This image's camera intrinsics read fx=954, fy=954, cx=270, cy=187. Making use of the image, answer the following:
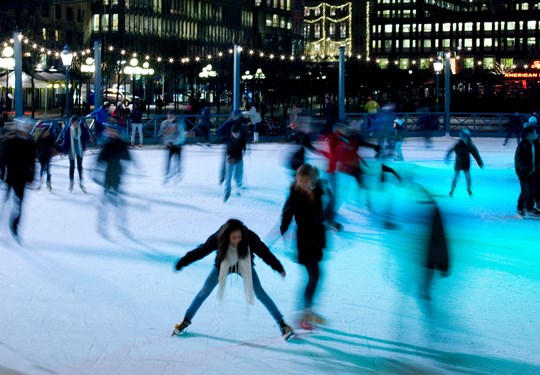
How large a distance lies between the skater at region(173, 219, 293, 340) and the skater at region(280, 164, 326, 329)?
482mm

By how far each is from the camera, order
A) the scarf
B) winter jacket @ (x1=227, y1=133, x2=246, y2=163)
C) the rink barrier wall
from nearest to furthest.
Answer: winter jacket @ (x1=227, y1=133, x2=246, y2=163), the scarf, the rink barrier wall

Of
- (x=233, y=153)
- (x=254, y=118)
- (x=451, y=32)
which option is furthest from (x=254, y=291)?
(x=451, y=32)

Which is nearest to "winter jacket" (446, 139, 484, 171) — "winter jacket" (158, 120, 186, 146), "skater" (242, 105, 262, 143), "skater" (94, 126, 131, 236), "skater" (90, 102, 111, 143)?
"skater" (94, 126, 131, 236)

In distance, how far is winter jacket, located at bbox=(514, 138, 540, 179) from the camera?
1262 cm

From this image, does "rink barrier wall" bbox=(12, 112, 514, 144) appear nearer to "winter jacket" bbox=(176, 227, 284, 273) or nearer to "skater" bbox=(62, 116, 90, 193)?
"skater" bbox=(62, 116, 90, 193)

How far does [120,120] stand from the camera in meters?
30.6

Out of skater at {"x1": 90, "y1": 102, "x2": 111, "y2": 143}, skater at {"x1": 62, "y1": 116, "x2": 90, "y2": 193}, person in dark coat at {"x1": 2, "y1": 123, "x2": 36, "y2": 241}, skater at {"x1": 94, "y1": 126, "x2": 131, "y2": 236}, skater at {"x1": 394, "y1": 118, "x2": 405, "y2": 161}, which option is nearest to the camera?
person in dark coat at {"x1": 2, "y1": 123, "x2": 36, "y2": 241}

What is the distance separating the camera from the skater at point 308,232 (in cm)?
695

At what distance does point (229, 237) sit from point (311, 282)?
3.70 feet

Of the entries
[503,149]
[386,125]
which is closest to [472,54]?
[503,149]

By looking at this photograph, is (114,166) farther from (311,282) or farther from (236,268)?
(236,268)

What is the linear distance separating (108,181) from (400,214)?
158 inches

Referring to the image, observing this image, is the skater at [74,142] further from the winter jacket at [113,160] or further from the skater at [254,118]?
the skater at [254,118]

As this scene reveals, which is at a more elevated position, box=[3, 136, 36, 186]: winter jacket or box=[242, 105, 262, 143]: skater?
box=[242, 105, 262, 143]: skater
